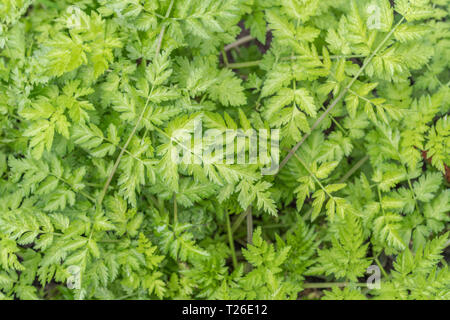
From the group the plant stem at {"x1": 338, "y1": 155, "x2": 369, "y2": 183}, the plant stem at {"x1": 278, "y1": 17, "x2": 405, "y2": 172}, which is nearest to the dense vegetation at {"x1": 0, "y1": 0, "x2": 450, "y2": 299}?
the plant stem at {"x1": 278, "y1": 17, "x2": 405, "y2": 172}

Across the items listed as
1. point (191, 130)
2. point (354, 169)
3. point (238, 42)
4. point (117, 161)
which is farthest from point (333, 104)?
point (117, 161)

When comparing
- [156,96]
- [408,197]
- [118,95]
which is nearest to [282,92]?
[156,96]

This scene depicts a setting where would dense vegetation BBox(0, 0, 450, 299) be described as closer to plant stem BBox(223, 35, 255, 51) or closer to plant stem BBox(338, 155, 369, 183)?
plant stem BBox(338, 155, 369, 183)

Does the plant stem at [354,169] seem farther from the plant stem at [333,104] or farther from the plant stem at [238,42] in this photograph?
the plant stem at [238,42]

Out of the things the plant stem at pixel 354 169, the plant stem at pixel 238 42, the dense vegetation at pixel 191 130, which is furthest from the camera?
the plant stem at pixel 238 42

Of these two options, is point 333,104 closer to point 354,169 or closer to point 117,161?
point 354,169

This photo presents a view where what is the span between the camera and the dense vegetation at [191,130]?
2.09 metres

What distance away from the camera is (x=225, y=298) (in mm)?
2312

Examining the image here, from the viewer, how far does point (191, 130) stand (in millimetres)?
2012

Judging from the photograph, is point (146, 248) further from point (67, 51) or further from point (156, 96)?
point (67, 51)

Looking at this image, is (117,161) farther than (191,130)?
Yes

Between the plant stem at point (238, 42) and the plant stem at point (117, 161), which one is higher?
the plant stem at point (238, 42)

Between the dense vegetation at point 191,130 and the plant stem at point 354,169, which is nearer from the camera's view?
the dense vegetation at point 191,130

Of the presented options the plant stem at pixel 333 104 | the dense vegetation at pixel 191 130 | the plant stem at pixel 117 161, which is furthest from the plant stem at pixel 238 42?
the plant stem at pixel 117 161
